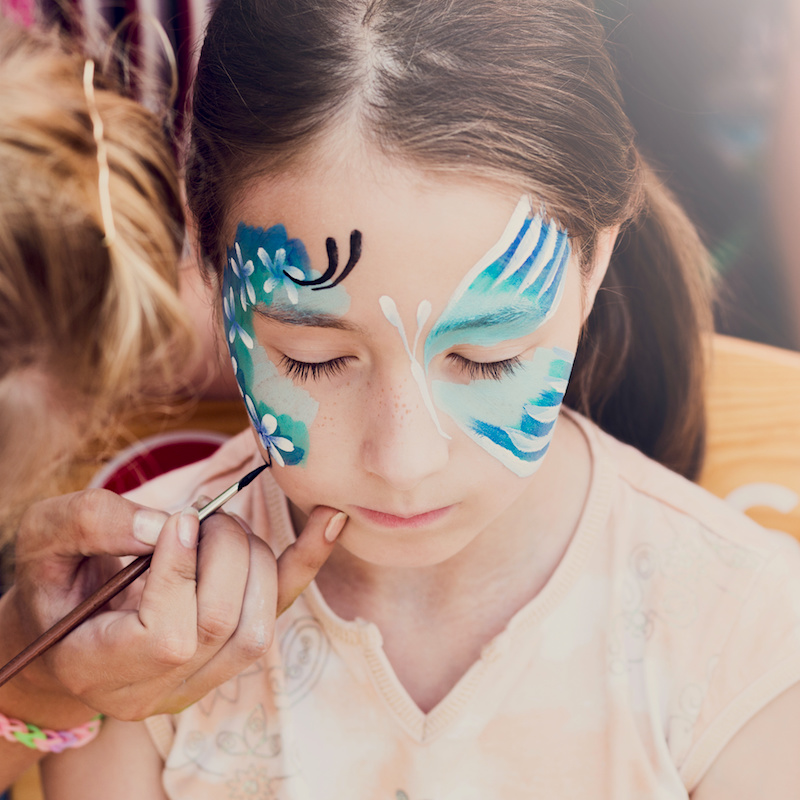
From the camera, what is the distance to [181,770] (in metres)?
0.79

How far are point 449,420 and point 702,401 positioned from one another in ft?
1.62

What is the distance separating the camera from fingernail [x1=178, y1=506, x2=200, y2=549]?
24.7 inches

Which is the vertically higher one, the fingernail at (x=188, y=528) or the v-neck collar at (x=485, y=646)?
the fingernail at (x=188, y=528)

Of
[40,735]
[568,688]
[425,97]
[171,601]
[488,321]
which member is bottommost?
[40,735]

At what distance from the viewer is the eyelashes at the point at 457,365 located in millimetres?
597

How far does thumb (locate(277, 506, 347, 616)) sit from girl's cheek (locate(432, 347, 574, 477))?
0.47ft

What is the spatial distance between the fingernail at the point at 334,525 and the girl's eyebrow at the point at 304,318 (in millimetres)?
174

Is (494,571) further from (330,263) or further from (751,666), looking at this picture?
(330,263)

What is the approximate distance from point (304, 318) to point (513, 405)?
0.18 metres

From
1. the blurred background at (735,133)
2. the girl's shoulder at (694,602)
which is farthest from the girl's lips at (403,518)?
the blurred background at (735,133)

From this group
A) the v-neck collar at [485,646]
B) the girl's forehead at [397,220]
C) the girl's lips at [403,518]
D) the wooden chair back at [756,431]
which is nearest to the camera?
the girl's forehead at [397,220]

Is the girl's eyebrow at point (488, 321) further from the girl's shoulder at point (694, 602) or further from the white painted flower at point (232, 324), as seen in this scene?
the girl's shoulder at point (694, 602)

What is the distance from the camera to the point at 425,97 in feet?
1.82

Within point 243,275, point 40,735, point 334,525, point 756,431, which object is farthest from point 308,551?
point 756,431
